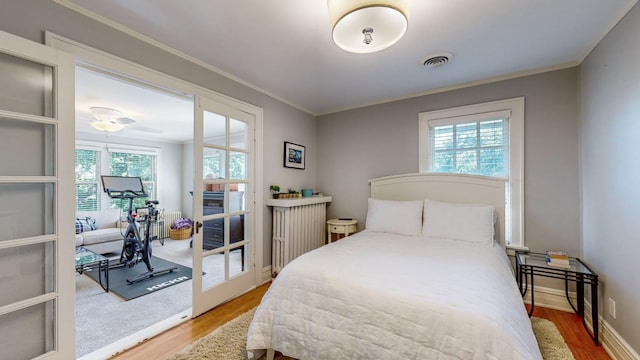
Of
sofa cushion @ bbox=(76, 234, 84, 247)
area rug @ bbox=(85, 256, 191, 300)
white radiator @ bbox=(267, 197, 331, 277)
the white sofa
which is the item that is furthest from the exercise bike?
white radiator @ bbox=(267, 197, 331, 277)

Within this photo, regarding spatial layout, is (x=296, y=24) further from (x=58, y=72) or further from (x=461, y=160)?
(x=461, y=160)

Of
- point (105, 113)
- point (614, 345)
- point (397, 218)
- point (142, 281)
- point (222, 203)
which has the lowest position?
point (142, 281)

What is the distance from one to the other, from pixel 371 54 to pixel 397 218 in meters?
1.66

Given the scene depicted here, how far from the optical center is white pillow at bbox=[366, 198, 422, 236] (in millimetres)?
2615

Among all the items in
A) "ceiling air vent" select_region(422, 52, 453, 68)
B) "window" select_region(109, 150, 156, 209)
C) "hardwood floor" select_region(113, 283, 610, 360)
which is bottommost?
"hardwood floor" select_region(113, 283, 610, 360)

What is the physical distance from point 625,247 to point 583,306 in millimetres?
859

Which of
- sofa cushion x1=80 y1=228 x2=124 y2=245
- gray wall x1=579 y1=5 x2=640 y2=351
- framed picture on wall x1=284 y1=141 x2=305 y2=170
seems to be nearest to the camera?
gray wall x1=579 y1=5 x2=640 y2=351

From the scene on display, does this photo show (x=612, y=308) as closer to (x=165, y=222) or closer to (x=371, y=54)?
(x=371, y=54)

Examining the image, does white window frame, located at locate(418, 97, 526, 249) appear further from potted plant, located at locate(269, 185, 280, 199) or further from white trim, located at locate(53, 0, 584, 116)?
potted plant, located at locate(269, 185, 280, 199)

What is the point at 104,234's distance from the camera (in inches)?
178

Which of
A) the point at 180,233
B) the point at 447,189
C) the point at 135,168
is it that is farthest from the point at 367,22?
the point at 135,168

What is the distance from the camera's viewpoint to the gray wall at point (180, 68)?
1.46 meters

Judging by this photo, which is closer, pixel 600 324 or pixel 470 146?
pixel 600 324

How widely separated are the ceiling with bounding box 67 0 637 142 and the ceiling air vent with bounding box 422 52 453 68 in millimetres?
45
